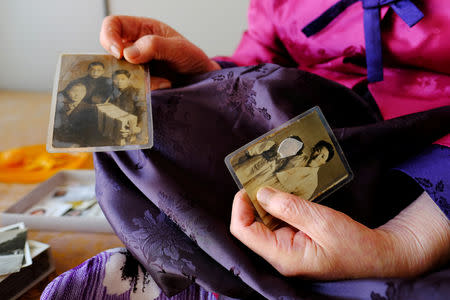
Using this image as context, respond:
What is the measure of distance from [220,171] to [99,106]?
249 millimetres

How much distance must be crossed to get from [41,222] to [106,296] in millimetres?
369

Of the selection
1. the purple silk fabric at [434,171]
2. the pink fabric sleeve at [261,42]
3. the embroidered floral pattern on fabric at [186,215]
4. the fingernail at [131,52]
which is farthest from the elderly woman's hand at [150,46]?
the purple silk fabric at [434,171]

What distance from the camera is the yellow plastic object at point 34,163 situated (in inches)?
42.4

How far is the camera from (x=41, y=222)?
2.62 ft

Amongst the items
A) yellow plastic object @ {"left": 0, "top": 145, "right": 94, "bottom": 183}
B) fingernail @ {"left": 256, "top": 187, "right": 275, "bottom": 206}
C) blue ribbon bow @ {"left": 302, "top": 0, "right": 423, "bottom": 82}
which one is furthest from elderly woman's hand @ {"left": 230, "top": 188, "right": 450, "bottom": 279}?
yellow plastic object @ {"left": 0, "top": 145, "right": 94, "bottom": 183}

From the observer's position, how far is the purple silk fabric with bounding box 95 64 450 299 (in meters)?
0.47

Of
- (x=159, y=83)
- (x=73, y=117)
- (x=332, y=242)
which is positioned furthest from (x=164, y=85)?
(x=332, y=242)

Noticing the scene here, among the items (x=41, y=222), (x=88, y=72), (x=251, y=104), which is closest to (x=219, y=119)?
(x=251, y=104)

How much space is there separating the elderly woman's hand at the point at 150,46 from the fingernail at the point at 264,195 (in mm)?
394

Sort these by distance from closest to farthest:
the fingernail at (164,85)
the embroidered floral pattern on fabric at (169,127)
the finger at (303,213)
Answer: the finger at (303,213) < the embroidered floral pattern on fabric at (169,127) < the fingernail at (164,85)

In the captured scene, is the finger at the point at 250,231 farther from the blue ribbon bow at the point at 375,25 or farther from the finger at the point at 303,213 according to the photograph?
the blue ribbon bow at the point at 375,25

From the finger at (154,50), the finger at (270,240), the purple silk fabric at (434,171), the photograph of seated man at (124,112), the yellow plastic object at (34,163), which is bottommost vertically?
the yellow plastic object at (34,163)

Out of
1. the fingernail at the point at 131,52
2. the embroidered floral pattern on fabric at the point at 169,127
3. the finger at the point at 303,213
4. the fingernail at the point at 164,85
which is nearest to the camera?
the finger at the point at 303,213

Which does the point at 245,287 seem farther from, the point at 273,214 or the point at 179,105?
the point at 179,105
